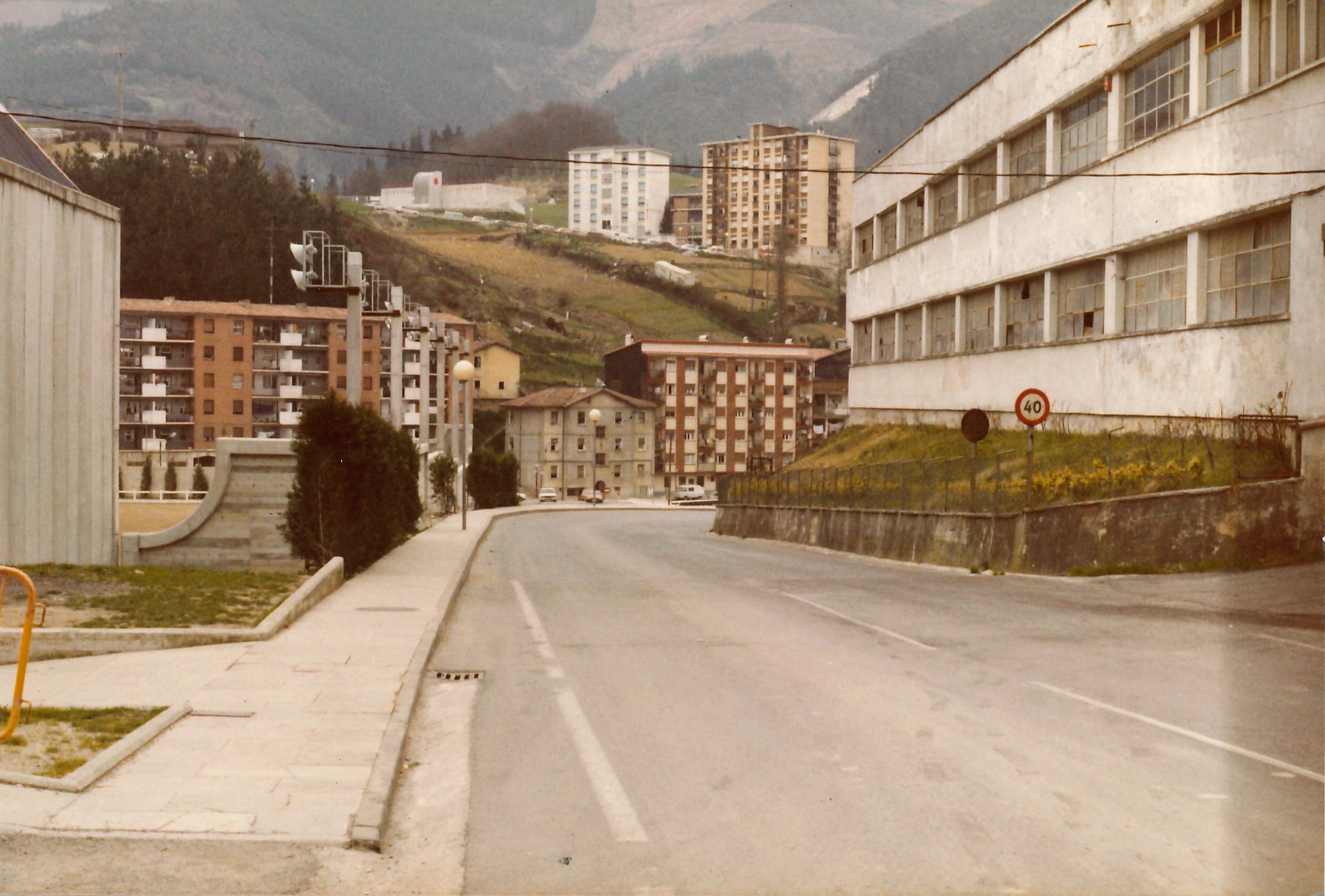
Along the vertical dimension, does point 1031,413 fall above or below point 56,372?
below

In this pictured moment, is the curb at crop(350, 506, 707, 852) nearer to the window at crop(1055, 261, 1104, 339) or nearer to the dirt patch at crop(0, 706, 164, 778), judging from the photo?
the dirt patch at crop(0, 706, 164, 778)

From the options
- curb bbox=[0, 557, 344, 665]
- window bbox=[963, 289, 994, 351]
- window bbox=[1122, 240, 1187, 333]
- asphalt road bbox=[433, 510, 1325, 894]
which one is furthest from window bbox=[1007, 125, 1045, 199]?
curb bbox=[0, 557, 344, 665]

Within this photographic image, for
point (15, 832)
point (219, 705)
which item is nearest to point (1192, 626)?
point (219, 705)

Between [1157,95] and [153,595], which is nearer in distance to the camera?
[153,595]

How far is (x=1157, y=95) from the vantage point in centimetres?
2767

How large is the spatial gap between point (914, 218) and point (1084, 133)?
1438 centimetres

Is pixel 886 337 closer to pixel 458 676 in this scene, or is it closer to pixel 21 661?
pixel 458 676

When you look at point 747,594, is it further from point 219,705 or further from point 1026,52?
point 1026,52

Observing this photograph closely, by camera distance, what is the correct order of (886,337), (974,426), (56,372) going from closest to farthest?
(56,372)
(974,426)
(886,337)

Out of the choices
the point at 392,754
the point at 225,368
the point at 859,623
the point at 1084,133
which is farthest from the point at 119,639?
the point at 225,368

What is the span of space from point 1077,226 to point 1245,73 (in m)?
7.83

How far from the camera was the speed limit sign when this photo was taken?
23.9m

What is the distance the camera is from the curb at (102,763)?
717 cm

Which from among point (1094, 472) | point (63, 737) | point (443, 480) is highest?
point (1094, 472)
